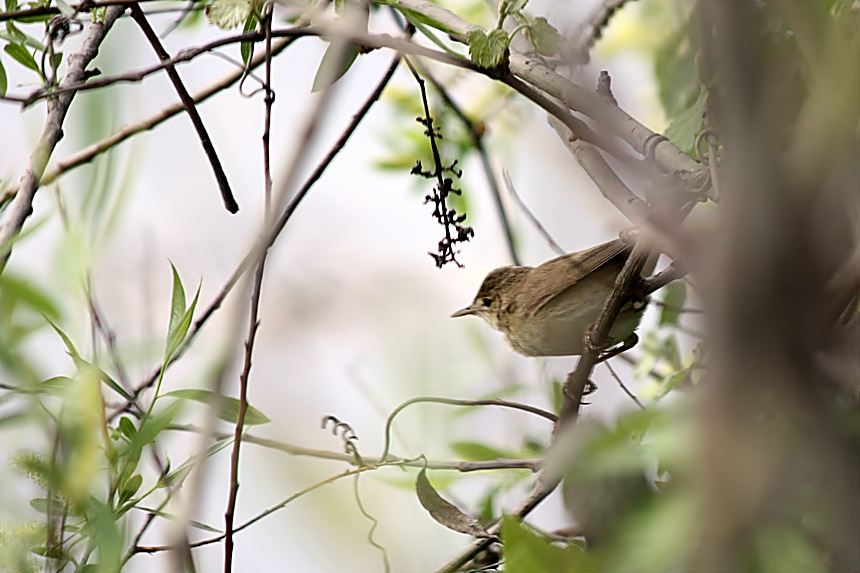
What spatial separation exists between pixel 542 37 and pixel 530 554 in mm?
880

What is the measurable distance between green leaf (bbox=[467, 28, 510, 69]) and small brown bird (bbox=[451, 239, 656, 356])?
1152mm

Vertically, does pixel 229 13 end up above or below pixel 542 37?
above

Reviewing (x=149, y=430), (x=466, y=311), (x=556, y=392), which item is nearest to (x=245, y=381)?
(x=149, y=430)

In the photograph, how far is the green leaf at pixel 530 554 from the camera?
0.58 metres

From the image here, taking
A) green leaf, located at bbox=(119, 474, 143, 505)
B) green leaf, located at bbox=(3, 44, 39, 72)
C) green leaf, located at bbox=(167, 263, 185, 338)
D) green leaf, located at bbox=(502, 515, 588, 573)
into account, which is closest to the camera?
green leaf, located at bbox=(502, 515, 588, 573)

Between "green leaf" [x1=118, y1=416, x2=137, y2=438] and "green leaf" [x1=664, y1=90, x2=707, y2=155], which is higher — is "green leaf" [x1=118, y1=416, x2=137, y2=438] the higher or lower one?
the lower one

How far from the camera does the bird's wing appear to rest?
2.38 meters

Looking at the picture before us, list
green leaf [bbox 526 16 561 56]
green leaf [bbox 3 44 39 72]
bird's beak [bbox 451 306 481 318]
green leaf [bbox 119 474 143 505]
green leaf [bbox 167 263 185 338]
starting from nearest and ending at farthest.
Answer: green leaf [bbox 119 474 143 505] → green leaf [bbox 167 263 185 338] → green leaf [bbox 526 16 561 56] → green leaf [bbox 3 44 39 72] → bird's beak [bbox 451 306 481 318]

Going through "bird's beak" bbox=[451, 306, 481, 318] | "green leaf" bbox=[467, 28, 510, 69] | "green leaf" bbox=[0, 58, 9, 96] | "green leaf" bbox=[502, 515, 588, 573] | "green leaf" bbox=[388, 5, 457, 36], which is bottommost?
"green leaf" bbox=[502, 515, 588, 573]

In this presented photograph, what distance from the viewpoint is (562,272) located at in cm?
255

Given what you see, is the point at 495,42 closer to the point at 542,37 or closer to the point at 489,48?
the point at 489,48

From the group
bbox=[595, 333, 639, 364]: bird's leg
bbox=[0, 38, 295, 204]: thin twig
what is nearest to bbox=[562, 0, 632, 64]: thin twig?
bbox=[0, 38, 295, 204]: thin twig

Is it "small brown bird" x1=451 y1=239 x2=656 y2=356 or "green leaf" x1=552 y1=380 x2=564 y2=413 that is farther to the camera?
"small brown bird" x1=451 y1=239 x2=656 y2=356

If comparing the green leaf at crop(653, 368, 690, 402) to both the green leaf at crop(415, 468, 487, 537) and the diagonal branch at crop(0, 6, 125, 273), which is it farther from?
the diagonal branch at crop(0, 6, 125, 273)
